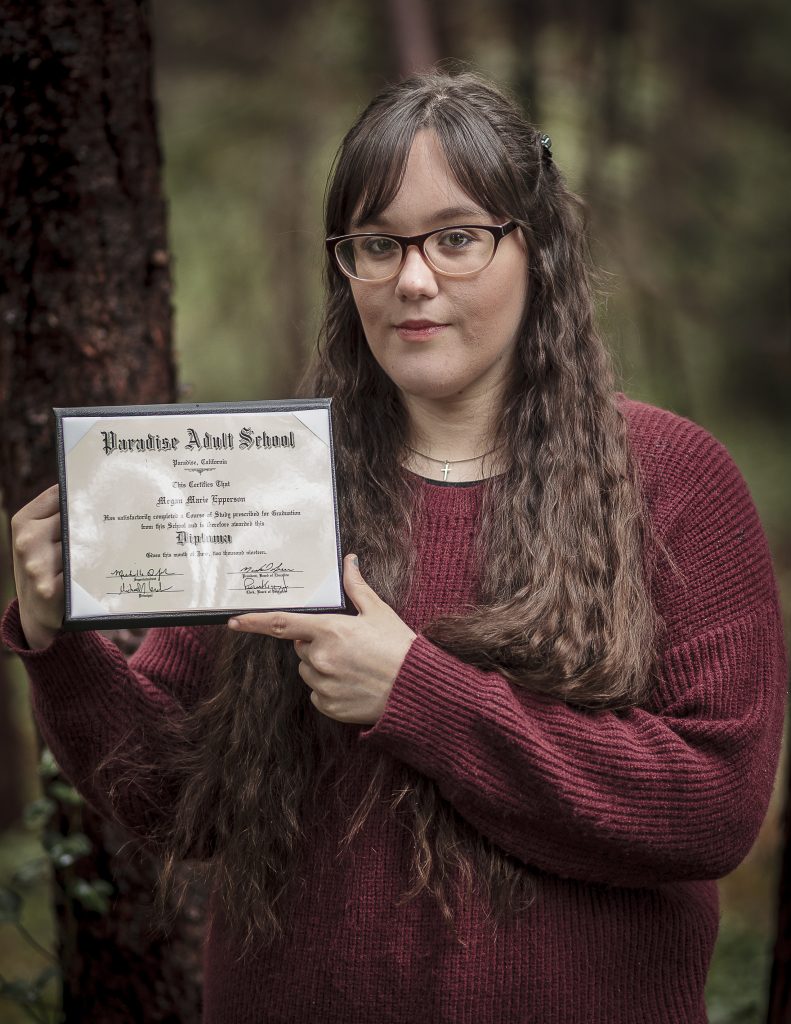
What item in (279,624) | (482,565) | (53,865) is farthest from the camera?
(53,865)

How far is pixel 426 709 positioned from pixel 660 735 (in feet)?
1.19

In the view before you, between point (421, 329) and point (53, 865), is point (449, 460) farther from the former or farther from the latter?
point (53, 865)

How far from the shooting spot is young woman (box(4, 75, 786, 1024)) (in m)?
1.59

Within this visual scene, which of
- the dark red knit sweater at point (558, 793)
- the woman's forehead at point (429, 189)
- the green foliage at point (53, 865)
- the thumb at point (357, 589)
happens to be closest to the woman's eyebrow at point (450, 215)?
the woman's forehead at point (429, 189)

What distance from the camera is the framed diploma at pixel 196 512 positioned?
1.57 m

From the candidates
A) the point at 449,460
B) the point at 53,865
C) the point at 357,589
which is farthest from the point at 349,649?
the point at 53,865

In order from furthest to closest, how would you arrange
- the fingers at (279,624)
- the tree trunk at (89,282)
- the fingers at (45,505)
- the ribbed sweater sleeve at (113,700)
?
1. the tree trunk at (89,282)
2. the ribbed sweater sleeve at (113,700)
3. the fingers at (45,505)
4. the fingers at (279,624)

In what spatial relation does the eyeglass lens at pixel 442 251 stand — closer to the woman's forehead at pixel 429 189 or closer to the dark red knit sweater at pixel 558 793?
the woman's forehead at pixel 429 189

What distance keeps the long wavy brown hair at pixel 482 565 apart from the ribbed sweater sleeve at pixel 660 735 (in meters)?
0.05

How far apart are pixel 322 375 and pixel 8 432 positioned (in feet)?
3.07

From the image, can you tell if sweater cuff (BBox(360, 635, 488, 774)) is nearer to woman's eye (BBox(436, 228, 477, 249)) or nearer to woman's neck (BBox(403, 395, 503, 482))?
woman's neck (BBox(403, 395, 503, 482))

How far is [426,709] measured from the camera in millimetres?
1559

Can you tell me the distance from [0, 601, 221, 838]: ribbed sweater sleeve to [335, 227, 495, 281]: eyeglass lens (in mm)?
721

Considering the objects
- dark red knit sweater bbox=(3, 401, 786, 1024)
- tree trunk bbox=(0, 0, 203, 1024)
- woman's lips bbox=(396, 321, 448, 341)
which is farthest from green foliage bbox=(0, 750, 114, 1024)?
woman's lips bbox=(396, 321, 448, 341)
